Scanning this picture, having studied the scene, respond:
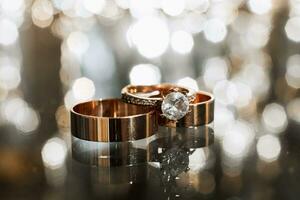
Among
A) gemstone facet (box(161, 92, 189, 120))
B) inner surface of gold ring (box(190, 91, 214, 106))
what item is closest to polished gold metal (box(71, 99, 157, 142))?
gemstone facet (box(161, 92, 189, 120))

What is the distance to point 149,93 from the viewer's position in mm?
1099

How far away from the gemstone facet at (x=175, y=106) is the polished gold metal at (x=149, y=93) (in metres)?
0.02

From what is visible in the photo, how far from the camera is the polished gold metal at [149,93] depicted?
0.95 m

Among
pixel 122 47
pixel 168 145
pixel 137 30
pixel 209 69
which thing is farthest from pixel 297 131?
pixel 137 30

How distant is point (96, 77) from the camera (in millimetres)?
1418

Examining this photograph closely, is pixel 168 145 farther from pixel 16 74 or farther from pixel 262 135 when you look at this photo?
pixel 16 74

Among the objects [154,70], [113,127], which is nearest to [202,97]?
[113,127]

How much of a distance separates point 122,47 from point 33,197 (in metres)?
1.22

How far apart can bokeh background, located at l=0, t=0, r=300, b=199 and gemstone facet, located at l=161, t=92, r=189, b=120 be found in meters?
0.07

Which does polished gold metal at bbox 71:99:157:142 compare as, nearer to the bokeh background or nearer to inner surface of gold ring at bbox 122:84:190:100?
the bokeh background

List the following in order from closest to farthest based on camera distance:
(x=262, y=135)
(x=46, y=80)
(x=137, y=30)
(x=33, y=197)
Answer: (x=33, y=197)
(x=262, y=135)
(x=46, y=80)
(x=137, y=30)

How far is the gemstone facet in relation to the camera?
0.92 m

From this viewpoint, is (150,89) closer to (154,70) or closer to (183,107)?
(183,107)

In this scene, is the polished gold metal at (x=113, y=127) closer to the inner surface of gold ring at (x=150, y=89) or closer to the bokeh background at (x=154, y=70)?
the bokeh background at (x=154, y=70)
